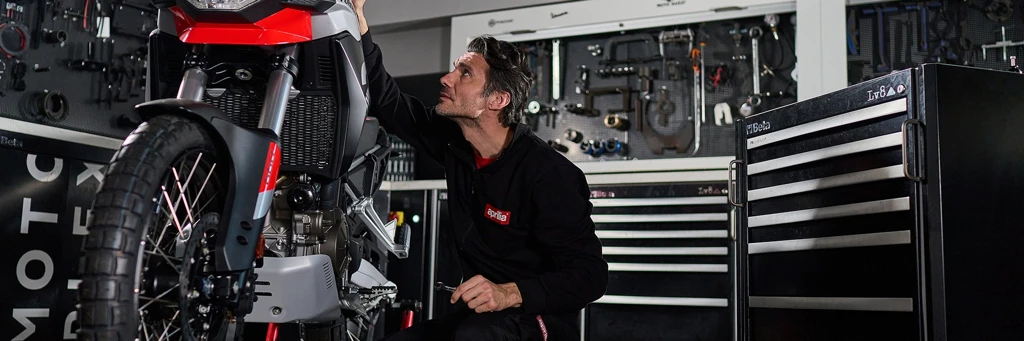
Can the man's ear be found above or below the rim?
above

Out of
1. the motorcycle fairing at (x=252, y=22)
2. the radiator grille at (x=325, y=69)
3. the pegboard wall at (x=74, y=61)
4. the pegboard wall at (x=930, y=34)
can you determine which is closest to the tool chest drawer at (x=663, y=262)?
the pegboard wall at (x=930, y=34)

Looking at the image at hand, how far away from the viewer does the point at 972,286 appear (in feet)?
5.55

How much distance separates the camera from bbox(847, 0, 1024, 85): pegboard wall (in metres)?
3.60

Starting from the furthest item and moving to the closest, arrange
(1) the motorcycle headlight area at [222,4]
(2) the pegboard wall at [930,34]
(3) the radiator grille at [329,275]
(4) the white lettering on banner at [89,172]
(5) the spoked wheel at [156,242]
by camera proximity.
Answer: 1. (2) the pegboard wall at [930,34]
2. (4) the white lettering on banner at [89,172]
3. (3) the radiator grille at [329,275]
4. (1) the motorcycle headlight area at [222,4]
5. (5) the spoked wheel at [156,242]

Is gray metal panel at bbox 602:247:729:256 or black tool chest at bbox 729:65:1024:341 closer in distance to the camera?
black tool chest at bbox 729:65:1024:341

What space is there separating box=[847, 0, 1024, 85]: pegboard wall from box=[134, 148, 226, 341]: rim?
2.97 m

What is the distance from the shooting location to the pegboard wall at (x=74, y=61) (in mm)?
2707

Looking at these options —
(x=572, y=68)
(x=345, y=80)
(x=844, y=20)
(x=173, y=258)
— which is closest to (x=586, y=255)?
(x=345, y=80)

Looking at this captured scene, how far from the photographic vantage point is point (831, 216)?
201cm

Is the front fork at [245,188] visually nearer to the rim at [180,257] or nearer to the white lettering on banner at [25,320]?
the rim at [180,257]

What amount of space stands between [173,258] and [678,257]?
96.4 inches

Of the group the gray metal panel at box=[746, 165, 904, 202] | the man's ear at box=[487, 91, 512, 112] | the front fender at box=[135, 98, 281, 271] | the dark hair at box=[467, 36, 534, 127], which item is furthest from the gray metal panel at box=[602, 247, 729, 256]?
the front fender at box=[135, 98, 281, 271]

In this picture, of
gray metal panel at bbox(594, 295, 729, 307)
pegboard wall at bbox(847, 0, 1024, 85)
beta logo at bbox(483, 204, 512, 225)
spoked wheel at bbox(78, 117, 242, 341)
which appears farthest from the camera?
pegboard wall at bbox(847, 0, 1024, 85)

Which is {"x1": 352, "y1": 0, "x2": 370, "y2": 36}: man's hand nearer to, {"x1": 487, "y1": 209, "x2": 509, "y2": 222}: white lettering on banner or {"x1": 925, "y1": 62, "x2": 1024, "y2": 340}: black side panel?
{"x1": 487, "y1": 209, "x2": 509, "y2": 222}: white lettering on banner
